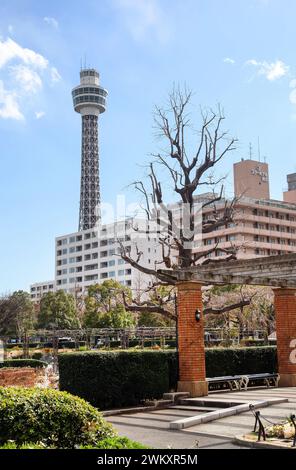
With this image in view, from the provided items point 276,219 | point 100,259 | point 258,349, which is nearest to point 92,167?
point 100,259

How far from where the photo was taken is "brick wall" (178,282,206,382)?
1556 centimetres

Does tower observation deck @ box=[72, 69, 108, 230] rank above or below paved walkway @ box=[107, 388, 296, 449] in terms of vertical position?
above

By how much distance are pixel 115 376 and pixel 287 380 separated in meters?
7.08

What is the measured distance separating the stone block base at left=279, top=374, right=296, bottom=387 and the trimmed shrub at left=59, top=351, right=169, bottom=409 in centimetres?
521

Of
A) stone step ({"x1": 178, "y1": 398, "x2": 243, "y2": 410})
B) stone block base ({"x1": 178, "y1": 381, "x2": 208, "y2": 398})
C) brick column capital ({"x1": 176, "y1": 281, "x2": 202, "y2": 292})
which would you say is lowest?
stone step ({"x1": 178, "y1": 398, "x2": 243, "y2": 410})

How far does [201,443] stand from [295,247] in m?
89.7

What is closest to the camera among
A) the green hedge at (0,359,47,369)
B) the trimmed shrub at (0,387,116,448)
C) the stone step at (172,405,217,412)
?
the trimmed shrub at (0,387,116,448)

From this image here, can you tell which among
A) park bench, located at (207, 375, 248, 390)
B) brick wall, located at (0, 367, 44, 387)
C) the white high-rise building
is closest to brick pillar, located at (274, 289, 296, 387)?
park bench, located at (207, 375, 248, 390)

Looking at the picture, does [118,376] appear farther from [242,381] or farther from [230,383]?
[242,381]

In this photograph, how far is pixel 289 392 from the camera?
16.5 m

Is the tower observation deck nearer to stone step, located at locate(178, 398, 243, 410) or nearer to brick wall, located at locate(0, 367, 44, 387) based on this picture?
brick wall, located at locate(0, 367, 44, 387)

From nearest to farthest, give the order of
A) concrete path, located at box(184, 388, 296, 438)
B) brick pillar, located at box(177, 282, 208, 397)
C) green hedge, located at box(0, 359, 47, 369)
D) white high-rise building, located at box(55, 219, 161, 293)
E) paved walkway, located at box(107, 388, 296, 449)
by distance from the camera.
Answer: paved walkway, located at box(107, 388, 296, 449), concrete path, located at box(184, 388, 296, 438), brick pillar, located at box(177, 282, 208, 397), green hedge, located at box(0, 359, 47, 369), white high-rise building, located at box(55, 219, 161, 293)

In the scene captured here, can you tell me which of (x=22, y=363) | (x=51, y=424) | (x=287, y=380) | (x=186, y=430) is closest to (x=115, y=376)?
(x=186, y=430)

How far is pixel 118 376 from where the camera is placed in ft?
46.9
